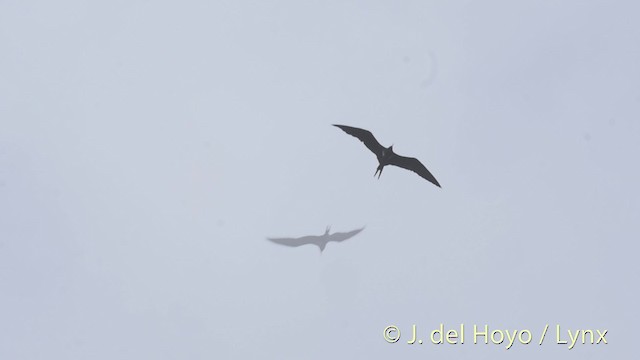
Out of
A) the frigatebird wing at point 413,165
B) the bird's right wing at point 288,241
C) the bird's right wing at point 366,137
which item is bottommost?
the bird's right wing at point 288,241

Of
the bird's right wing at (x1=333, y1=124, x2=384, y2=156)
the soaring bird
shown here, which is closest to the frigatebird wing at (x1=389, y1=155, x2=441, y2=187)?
the soaring bird

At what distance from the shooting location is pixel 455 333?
2066 inches

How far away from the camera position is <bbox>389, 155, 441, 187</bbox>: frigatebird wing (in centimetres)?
4800

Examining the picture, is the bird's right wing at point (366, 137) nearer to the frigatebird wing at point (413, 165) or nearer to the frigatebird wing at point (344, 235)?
the frigatebird wing at point (413, 165)

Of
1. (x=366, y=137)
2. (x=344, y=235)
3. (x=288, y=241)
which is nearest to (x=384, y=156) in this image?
(x=366, y=137)

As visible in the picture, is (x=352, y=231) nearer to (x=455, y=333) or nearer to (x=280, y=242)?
(x=280, y=242)

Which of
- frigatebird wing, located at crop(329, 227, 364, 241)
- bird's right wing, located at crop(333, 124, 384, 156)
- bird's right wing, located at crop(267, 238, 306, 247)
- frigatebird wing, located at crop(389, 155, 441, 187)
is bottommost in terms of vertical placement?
bird's right wing, located at crop(267, 238, 306, 247)

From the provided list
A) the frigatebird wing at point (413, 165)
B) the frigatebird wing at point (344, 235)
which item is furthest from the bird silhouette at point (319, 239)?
the frigatebird wing at point (413, 165)

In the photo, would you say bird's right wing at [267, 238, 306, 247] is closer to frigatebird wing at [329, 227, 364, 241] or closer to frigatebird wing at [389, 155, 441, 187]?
frigatebird wing at [329, 227, 364, 241]

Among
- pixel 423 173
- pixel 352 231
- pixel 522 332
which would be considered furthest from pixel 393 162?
pixel 522 332

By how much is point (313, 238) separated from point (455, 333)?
9275 mm

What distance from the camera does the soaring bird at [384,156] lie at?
4706 centimetres

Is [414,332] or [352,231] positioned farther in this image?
[352,231]

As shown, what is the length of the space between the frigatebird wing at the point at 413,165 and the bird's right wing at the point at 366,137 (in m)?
0.97
